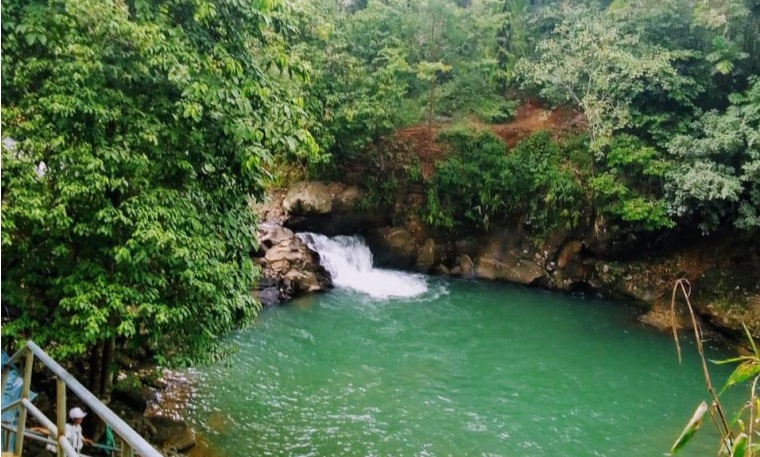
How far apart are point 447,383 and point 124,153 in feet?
25.6

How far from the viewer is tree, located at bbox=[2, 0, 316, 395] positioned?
5234 millimetres

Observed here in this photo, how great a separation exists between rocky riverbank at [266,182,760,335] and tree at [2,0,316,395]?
935 centimetres

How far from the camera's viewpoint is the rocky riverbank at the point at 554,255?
46.7 ft

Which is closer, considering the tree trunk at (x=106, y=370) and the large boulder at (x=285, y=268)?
the tree trunk at (x=106, y=370)

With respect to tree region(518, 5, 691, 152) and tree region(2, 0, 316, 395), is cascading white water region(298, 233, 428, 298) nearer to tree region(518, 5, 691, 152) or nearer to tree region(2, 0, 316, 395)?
tree region(518, 5, 691, 152)

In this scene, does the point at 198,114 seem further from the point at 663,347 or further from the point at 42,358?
the point at 663,347

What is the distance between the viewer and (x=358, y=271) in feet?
58.5

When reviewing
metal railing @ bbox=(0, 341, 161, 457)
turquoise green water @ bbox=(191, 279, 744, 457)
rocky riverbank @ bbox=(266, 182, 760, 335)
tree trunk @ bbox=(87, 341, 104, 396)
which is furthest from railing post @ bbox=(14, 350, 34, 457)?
rocky riverbank @ bbox=(266, 182, 760, 335)

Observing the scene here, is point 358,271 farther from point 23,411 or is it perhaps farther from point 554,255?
point 23,411

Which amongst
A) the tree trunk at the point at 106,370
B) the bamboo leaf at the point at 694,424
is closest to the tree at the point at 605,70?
the tree trunk at the point at 106,370

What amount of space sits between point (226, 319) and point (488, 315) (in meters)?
9.88

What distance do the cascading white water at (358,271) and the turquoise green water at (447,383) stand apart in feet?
3.23

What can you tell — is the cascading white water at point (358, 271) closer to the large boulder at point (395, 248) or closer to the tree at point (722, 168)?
the large boulder at point (395, 248)

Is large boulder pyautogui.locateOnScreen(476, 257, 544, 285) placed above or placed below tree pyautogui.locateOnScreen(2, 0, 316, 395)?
below
